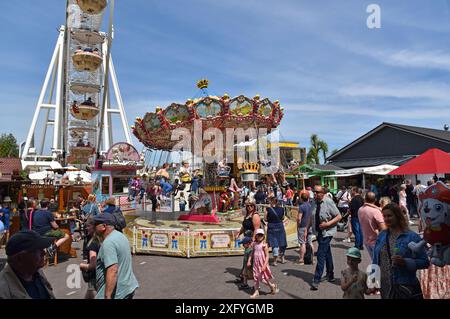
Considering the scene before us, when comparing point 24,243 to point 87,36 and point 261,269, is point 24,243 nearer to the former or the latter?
point 261,269

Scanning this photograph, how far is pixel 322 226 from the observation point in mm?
5312

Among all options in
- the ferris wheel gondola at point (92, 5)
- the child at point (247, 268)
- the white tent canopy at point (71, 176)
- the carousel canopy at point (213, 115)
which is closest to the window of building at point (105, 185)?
the white tent canopy at point (71, 176)

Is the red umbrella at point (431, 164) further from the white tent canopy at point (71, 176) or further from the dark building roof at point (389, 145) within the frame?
the white tent canopy at point (71, 176)

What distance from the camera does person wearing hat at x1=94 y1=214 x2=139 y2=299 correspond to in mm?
2980

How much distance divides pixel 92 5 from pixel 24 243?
117 ft

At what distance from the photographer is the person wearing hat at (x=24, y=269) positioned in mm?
2049

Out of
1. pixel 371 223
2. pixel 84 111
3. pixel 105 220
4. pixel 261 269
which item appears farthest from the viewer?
pixel 84 111

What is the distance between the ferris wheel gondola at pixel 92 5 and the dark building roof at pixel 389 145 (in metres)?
27.6

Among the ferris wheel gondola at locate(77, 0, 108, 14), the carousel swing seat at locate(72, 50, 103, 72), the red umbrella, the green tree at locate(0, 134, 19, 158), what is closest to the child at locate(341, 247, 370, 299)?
the red umbrella

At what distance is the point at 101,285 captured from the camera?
3.05 meters

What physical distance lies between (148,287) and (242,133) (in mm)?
7978

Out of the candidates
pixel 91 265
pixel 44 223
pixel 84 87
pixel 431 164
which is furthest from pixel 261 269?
pixel 84 87
